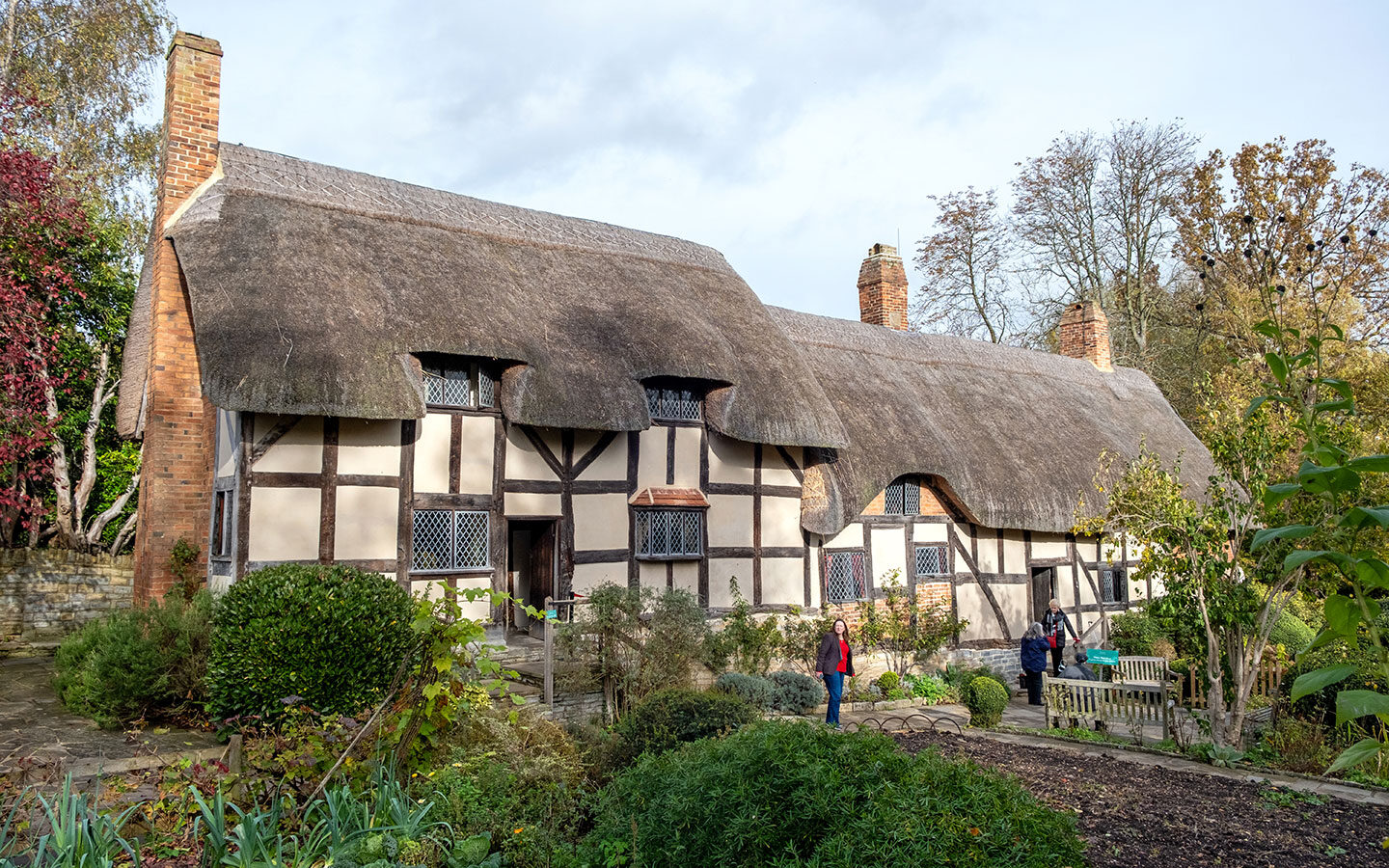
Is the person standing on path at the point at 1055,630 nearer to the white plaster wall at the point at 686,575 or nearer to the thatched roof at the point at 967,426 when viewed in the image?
the thatched roof at the point at 967,426

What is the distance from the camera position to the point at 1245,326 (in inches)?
808

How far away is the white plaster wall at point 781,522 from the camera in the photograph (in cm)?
1364

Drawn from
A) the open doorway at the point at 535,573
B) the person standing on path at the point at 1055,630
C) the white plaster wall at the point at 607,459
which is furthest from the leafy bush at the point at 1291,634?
the open doorway at the point at 535,573

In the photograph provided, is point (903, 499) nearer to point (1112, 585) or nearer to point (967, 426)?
point (967, 426)

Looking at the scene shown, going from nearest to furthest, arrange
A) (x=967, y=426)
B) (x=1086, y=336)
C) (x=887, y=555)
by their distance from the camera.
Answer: (x=887, y=555)
(x=967, y=426)
(x=1086, y=336)

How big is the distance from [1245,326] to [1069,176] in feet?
32.5

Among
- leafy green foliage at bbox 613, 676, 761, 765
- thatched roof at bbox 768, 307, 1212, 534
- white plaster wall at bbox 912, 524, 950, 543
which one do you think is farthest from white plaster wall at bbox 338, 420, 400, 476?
white plaster wall at bbox 912, 524, 950, 543

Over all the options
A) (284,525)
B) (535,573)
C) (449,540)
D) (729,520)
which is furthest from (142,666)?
(729,520)

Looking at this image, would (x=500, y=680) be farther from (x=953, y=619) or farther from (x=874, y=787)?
(x=953, y=619)

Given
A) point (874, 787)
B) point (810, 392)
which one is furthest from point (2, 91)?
point (874, 787)

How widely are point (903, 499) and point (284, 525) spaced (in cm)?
955

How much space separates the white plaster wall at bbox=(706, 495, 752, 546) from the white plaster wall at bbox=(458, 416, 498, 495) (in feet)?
10.7

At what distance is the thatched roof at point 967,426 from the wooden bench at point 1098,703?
416 cm

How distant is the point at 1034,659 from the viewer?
519 inches
